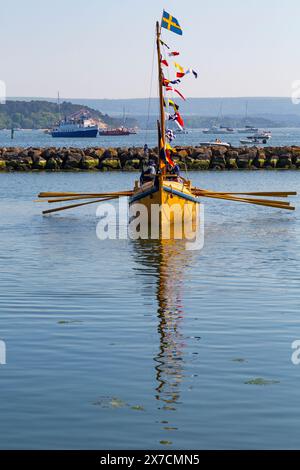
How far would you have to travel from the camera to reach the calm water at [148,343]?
541 inches

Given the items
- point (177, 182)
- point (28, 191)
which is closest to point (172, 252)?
point (177, 182)

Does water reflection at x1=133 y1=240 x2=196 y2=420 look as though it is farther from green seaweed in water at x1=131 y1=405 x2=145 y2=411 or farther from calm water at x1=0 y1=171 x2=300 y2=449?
green seaweed in water at x1=131 y1=405 x2=145 y2=411

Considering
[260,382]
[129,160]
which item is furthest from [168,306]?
A: [129,160]

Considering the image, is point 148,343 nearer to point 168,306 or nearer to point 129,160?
point 168,306

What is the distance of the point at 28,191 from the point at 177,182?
2700 cm

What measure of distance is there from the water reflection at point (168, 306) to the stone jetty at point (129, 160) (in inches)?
2134

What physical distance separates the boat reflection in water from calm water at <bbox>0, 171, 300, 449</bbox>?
0.11ft

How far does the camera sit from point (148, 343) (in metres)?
18.7

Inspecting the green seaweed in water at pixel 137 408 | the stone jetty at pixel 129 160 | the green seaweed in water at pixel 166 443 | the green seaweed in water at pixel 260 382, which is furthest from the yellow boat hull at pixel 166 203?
the stone jetty at pixel 129 160

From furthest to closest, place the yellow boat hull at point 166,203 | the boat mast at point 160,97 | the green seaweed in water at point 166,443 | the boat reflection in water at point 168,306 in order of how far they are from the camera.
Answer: the boat mast at point 160,97 < the yellow boat hull at point 166,203 < the boat reflection in water at point 168,306 < the green seaweed in water at point 166,443

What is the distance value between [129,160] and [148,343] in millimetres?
72804

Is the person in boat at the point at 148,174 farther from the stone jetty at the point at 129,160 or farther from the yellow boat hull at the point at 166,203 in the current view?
the stone jetty at the point at 129,160

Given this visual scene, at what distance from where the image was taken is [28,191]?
6450cm

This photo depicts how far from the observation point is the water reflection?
1573 centimetres
